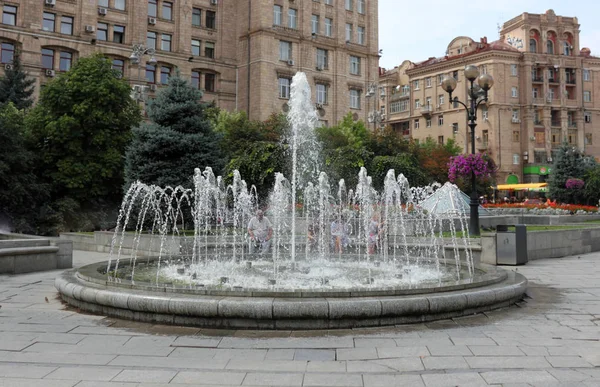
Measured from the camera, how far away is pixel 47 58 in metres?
33.4

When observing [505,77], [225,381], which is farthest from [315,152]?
[505,77]

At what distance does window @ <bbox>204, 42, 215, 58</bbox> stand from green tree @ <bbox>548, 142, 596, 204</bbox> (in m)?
27.7

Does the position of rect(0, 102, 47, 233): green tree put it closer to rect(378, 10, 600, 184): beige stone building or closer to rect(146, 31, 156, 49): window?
rect(146, 31, 156, 49): window

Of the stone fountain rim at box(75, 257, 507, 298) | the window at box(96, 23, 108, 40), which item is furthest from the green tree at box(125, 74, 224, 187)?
the window at box(96, 23, 108, 40)

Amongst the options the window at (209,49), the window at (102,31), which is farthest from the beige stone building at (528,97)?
the window at (102,31)

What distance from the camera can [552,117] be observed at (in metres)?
53.2

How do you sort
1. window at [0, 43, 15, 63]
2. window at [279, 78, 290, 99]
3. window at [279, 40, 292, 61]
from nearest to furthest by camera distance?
window at [0, 43, 15, 63] → window at [279, 78, 290, 99] → window at [279, 40, 292, 61]

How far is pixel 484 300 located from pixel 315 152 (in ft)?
73.9

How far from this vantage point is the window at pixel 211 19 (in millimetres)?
39969

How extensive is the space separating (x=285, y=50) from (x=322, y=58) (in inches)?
149

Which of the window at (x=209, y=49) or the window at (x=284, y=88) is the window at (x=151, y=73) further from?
the window at (x=284, y=88)

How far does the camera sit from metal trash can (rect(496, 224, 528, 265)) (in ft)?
36.9

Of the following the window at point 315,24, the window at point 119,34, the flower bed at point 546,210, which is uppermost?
the window at point 315,24

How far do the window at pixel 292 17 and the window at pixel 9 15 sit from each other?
1935 centimetres
